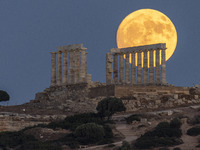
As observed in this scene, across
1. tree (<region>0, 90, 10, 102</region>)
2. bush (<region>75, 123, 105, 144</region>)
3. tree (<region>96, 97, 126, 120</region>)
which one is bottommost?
bush (<region>75, 123, 105, 144</region>)

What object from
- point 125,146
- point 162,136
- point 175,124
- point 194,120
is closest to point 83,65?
point 194,120

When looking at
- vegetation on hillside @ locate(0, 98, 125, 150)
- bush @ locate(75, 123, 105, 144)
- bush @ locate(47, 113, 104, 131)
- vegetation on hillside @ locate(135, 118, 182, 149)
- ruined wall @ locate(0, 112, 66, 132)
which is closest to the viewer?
vegetation on hillside @ locate(135, 118, 182, 149)

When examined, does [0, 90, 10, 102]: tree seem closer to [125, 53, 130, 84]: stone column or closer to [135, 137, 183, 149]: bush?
[125, 53, 130, 84]: stone column

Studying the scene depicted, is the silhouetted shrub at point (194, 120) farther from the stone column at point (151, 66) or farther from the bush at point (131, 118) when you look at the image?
the stone column at point (151, 66)

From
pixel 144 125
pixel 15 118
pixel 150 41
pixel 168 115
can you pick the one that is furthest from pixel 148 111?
pixel 150 41

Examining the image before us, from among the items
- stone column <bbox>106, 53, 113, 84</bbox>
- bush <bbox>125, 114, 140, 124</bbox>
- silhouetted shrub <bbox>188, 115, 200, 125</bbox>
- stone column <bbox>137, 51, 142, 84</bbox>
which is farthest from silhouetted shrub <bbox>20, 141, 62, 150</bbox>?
stone column <bbox>137, 51, 142, 84</bbox>
